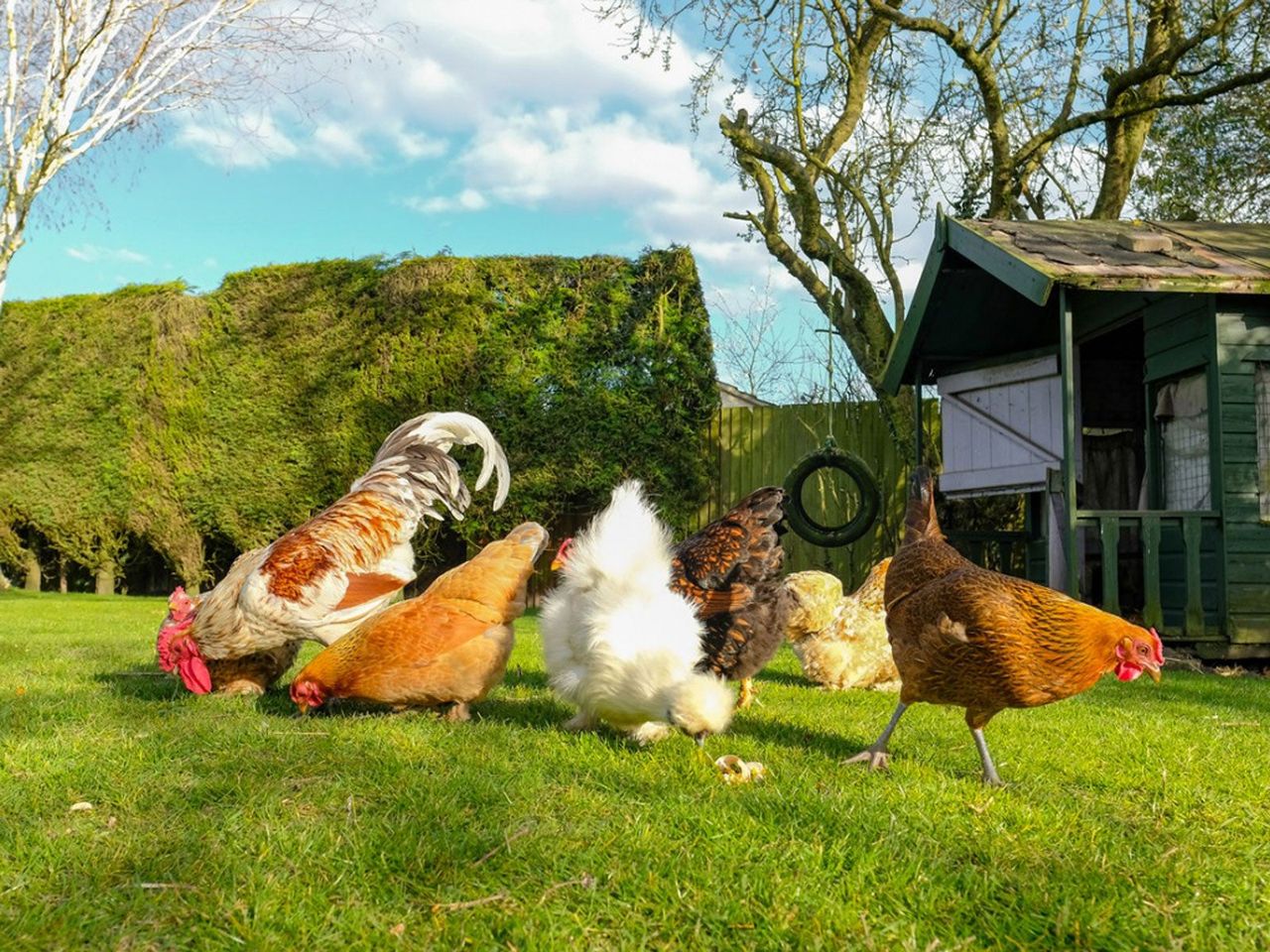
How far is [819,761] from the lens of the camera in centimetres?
418

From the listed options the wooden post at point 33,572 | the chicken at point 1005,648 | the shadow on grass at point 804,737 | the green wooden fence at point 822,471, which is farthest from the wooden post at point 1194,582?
the wooden post at point 33,572

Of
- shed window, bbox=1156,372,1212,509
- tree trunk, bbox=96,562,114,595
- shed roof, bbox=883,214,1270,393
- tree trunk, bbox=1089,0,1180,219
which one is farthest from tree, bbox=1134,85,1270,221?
tree trunk, bbox=96,562,114,595

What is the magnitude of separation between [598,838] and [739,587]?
2.99m

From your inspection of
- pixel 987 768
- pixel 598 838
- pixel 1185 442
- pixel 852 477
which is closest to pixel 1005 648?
pixel 987 768

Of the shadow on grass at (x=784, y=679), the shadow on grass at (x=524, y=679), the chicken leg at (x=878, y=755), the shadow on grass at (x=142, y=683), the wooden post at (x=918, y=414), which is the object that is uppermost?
the wooden post at (x=918, y=414)

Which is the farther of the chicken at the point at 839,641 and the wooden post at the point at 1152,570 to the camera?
the wooden post at the point at 1152,570

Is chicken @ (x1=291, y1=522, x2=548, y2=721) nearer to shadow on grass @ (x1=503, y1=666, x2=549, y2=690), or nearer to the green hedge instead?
shadow on grass @ (x1=503, y1=666, x2=549, y2=690)

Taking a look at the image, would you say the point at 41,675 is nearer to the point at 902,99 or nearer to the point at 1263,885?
the point at 1263,885

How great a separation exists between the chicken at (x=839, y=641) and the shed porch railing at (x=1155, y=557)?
12.0 feet

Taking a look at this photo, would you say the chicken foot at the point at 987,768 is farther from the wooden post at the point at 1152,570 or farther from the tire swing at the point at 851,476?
the tire swing at the point at 851,476

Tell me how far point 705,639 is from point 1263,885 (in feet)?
10.2

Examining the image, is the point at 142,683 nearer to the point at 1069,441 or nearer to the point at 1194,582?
the point at 1069,441

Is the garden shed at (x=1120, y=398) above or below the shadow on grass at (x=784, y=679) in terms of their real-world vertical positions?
above

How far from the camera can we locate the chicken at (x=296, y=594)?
5523 millimetres
